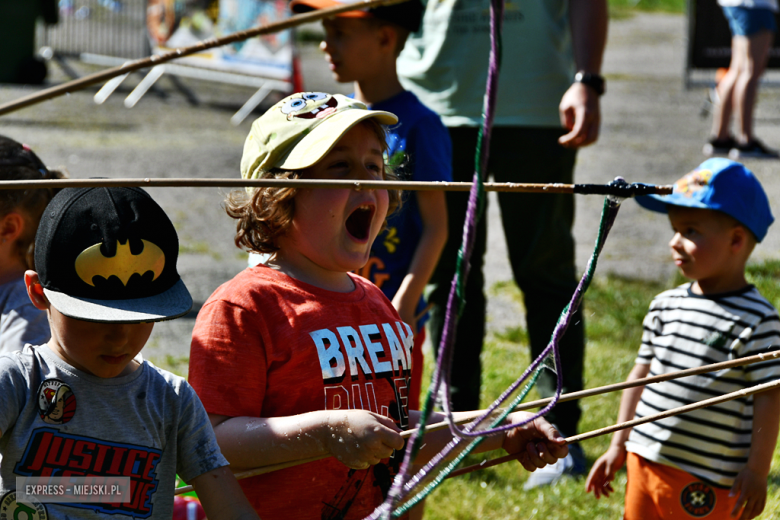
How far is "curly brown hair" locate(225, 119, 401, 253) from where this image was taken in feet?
6.59

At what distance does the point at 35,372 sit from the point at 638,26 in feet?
48.7

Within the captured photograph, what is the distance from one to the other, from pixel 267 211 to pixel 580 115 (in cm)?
131

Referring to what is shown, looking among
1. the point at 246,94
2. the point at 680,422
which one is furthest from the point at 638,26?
the point at 680,422

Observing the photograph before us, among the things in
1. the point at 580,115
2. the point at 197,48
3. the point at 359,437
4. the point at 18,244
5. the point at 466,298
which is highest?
the point at 197,48

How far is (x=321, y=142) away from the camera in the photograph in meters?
1.96

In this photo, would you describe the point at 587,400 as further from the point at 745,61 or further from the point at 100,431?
the point at 745,61

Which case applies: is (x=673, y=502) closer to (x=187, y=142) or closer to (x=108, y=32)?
(x=187, y=142)

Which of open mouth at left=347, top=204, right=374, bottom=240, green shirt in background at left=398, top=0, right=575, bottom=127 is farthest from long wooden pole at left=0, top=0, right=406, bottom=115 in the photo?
green shirt in background at left=398, top=0, right=575, bottom=127

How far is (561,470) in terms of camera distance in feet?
10.8

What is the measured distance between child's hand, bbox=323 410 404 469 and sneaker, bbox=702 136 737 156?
23.0 ft

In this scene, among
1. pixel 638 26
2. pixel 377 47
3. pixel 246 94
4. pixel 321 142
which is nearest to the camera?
pixel 321 142

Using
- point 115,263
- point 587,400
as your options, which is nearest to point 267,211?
point 115,263

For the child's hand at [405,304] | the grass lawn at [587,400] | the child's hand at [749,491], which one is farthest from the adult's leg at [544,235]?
the child's hand at [749,491]

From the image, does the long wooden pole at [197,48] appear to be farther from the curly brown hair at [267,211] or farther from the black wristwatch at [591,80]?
the black wristwatch at [591,80]
